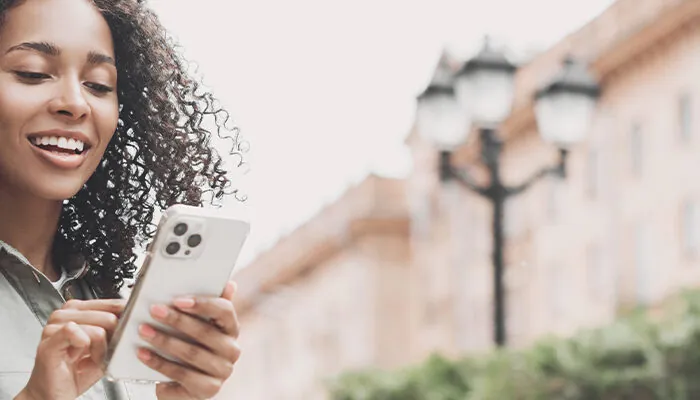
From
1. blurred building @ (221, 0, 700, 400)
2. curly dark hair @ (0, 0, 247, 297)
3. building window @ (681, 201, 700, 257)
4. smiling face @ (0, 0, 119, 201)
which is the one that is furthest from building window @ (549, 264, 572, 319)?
smiling face @ (0, 0, 119, 201)

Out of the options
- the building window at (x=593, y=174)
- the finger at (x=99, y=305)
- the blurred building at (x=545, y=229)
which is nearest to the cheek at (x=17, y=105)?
the finger at (x=99, y=305)

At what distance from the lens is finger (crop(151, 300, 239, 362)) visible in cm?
168

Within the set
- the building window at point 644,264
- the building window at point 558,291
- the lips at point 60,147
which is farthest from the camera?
the building window at point 558,291

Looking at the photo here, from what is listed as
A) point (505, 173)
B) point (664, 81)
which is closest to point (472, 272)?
point (505, 173)

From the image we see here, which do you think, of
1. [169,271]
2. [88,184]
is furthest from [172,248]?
[88,184]

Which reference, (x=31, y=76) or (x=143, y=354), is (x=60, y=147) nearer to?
(x=31, y=76)

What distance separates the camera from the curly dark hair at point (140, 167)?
2.08 m

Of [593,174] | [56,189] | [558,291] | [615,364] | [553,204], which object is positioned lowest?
[558,291]

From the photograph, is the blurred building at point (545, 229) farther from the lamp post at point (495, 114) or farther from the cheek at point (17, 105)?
the cheek at point (17, 105)

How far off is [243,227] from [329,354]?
4851cm

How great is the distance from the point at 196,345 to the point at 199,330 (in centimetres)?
3

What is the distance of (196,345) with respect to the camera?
1728 millimetres

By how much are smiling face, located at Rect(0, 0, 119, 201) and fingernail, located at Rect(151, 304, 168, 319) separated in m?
0.27

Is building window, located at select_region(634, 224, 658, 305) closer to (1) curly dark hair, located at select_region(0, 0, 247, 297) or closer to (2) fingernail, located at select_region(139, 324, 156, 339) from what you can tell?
(1) curly dark hair, located at select_region(0, 0, 247, 297)
